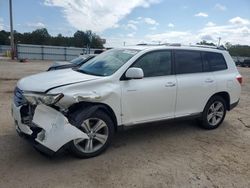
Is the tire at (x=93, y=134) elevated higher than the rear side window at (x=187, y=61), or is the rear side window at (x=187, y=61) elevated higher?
the rear side window at (x=187, y=61)

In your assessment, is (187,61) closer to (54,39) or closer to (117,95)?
(117,95)

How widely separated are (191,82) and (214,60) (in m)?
1.02

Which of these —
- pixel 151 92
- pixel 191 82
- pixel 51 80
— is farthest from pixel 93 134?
pixel 191 82

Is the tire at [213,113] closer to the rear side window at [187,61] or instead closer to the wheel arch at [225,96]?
the wheel arch at [225,96]

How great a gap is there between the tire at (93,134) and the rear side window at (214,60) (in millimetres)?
2725

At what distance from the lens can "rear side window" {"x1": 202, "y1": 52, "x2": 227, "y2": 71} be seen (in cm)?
604

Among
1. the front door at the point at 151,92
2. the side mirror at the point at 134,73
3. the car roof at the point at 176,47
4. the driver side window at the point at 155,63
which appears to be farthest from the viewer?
the car roof at the point at 176,47

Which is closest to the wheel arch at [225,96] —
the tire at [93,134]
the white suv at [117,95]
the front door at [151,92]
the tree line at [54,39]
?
the white suv at [117,95]

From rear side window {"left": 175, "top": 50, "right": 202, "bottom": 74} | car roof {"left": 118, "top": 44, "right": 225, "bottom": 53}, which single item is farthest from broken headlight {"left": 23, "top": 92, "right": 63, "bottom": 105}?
rear side window {"left": 175, "top": 50, "right": 202, "bottom": 74}

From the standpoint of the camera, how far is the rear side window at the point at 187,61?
5.50 m

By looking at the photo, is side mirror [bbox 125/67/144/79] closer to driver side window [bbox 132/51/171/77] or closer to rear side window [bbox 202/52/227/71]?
driver side window [bbox 132/51/171/77]

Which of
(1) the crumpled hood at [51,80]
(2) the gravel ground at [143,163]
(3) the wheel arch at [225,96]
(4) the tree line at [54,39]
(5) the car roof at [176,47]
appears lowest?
(2) the gravel ground at [143,163]

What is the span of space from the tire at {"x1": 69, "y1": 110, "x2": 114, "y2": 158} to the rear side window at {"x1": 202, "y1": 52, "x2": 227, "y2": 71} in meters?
2.73

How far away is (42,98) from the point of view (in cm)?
410
